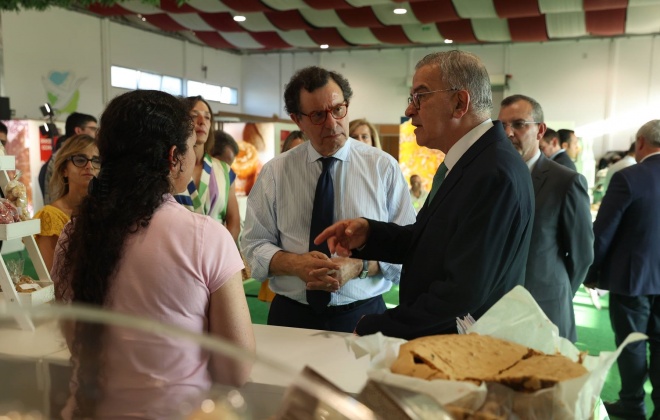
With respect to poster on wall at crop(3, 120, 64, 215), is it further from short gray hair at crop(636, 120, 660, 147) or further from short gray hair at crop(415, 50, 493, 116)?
short gray hair at crop(415, 50, 493, 116)

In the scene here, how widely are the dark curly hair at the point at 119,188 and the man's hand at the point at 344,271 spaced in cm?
76

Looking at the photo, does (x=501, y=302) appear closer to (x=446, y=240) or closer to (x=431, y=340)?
(x=431, y=340)

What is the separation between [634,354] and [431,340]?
304 cm

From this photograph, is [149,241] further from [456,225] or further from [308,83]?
[308,83]

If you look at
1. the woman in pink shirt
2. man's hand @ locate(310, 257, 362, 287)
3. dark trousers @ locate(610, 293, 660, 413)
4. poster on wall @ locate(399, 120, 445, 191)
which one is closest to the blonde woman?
dark trousers @ locate(610, 293, 660, 413)

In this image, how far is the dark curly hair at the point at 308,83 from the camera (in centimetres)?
225

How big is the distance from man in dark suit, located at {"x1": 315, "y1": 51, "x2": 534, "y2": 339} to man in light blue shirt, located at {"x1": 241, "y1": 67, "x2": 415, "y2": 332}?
1.45ft

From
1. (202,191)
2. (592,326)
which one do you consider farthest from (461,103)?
(592,326)

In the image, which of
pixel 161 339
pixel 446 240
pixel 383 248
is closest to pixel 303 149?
pixel 383 248

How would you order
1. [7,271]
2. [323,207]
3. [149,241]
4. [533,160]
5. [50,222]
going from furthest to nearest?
1. [533,160]
2. [50,222]
3. [323,207]
4. [7,271]
5. [149,241]

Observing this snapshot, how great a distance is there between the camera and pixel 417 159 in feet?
25.4

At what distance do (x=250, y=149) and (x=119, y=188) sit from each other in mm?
6526

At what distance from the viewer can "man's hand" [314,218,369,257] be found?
1697 mm

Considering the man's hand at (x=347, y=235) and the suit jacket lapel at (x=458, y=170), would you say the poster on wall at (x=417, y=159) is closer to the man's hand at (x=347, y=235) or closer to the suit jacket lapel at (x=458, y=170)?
the man's hand at (x=347, y=235)
